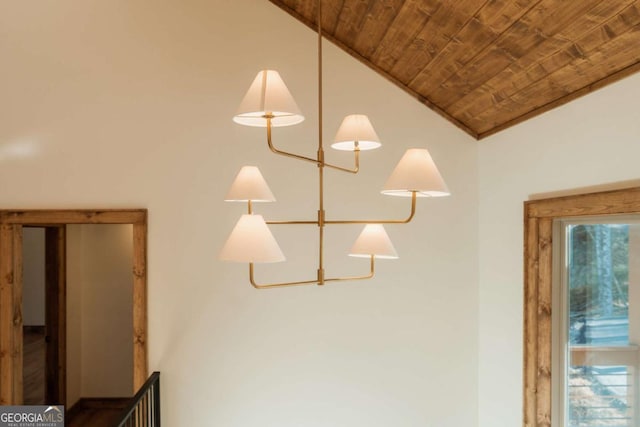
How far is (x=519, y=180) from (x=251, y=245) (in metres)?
2.12

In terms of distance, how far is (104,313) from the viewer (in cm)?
572

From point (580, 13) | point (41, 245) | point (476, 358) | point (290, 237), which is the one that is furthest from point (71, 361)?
point (580, 13)

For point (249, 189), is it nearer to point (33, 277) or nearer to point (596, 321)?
point (596, 321)

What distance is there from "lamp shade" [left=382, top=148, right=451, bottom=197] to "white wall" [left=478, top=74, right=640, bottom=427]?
41.6 inches

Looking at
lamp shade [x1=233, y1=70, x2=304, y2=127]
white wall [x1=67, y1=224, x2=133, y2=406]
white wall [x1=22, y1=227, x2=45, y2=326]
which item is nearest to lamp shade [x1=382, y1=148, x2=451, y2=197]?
lamp shade [x1=233, y1=70, x2=304, y2=127]

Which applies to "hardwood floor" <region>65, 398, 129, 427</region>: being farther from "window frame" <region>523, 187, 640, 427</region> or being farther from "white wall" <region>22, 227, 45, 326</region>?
"window frame" <region>523, 187, 640, 427</region>

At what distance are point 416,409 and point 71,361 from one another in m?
3.90

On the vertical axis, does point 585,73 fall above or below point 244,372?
above

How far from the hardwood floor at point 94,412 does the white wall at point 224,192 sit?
2.37 meters

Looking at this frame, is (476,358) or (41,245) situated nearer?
(476,358)

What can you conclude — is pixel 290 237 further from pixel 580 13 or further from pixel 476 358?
pixel 580 13

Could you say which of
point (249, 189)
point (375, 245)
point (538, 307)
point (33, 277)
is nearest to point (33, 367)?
point (33, 277)

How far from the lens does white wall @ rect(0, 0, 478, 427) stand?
11.8ft

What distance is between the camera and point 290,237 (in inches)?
143
